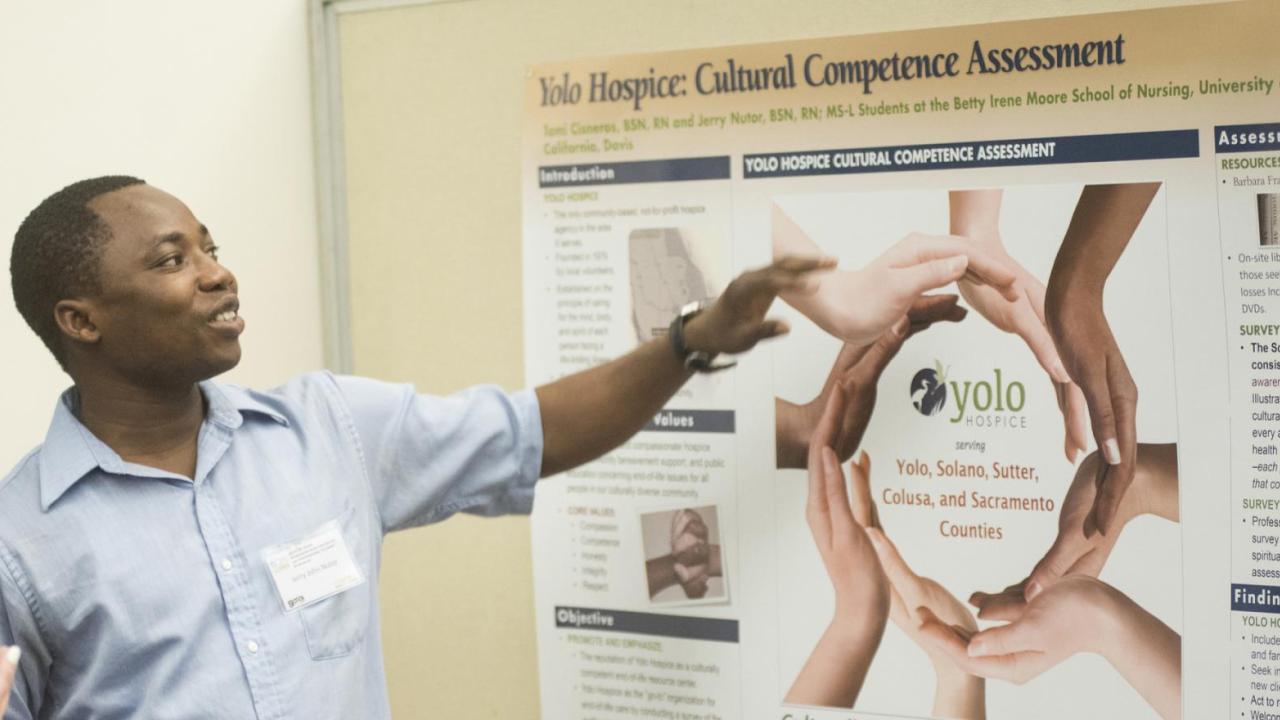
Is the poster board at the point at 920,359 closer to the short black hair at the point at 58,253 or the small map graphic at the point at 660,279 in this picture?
the small map graphic at the point at 660,279

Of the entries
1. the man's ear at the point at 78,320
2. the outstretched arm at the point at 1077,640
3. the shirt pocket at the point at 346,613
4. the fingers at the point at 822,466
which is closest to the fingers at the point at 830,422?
the fingers at the point at 822,466

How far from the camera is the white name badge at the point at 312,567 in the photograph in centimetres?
117

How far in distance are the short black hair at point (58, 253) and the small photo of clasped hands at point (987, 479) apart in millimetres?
687

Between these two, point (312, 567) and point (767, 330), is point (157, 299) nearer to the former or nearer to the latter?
point (312, 567)

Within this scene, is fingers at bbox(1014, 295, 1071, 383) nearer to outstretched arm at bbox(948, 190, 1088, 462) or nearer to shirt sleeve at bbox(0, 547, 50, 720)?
outstretched arm at bbox(948, 190, 1088, 462)

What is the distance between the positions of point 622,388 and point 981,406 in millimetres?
372

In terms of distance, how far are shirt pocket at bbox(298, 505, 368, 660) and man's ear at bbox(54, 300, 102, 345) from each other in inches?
11.6

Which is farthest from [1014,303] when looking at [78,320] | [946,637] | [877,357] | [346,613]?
[78,320]

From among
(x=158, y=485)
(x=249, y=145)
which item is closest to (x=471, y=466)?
(x=158, y=485)

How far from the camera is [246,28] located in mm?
1546

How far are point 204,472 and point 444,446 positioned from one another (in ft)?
0.79

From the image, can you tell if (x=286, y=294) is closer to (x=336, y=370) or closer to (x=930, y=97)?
(x=336, y=370)

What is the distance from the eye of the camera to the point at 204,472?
3.81 ft

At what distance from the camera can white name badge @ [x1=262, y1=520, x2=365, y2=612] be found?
117 cm
